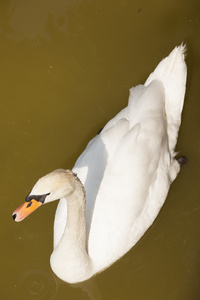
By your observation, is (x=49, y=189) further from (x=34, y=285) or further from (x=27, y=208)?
(x=34, y=285)

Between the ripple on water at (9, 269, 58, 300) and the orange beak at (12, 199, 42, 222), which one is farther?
the ripple on water at (9, 269, 58, 300)

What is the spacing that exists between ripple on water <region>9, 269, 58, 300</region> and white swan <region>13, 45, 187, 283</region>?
414 mm

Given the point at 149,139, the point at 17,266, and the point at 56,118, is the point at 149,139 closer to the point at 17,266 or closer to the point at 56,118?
the point at 56,118

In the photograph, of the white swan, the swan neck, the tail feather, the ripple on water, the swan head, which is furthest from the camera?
the tail feather

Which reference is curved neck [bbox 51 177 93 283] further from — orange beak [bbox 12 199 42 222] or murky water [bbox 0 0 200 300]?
murky water [bbox 0 0 200 300]

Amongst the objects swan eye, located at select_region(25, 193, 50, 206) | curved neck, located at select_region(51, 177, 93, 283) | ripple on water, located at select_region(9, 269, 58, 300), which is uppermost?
swan eye, located at select_region(25, 193, 50, 206)

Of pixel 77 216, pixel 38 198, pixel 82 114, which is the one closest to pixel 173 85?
pixel 82 114

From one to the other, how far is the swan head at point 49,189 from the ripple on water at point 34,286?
141cm

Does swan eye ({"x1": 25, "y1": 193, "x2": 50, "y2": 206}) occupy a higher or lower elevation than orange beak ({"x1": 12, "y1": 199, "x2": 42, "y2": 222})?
higher

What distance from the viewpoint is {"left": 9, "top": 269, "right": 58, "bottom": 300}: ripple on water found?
4609 millimetres

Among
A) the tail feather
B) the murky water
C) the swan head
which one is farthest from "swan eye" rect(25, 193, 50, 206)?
the tail feather

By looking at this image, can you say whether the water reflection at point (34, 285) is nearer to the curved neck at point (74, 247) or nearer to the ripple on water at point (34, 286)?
the ripple on water at point (34, 286)

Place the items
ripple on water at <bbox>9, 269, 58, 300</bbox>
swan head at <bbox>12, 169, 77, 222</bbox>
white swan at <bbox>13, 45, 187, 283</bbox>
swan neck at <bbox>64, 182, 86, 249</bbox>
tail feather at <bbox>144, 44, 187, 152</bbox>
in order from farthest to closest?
tail feather at <bbox>144, 44, 187, 152</bbox>, ripple on water at <bbox>9, 269, 58, 300</bbox>, white swan at <bbox>13, 45, 187, 283</bbox>, swan neck at <bbox>64, 182, 86, 249</bbox>, swan head at <bbox>12, 169, 77, 222</bbox>

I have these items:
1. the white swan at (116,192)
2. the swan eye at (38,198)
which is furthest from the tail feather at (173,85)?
the swan eye at (38,198)
